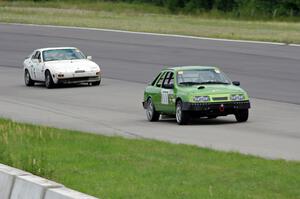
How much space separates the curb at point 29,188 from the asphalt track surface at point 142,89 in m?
6.30

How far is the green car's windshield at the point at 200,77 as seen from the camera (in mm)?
23766

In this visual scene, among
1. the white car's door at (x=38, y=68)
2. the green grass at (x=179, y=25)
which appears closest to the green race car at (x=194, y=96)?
the white car's door at (x=38, y=68)

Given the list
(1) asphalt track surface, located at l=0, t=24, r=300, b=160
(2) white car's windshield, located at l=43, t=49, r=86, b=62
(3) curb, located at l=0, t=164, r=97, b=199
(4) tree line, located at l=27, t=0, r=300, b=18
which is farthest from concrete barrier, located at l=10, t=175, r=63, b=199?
(4) tree line, located at l=27, t=0, r=300, b=18

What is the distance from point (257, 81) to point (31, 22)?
3503cm

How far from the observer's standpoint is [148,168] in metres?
13.7

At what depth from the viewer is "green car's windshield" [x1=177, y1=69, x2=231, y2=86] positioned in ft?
78.0

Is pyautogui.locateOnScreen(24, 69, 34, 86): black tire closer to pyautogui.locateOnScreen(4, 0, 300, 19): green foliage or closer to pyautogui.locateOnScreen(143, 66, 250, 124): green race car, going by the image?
pyautogui.locateOnScreen(143, 66, 250, 124): green race car

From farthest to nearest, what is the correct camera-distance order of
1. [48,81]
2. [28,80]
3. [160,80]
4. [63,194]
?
[28,80]
[48,81]
[160,80]
[63,194]

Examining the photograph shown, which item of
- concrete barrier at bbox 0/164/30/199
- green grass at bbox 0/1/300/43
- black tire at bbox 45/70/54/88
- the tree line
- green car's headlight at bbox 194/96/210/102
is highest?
concrete barrier at bbox 0/164/30/199

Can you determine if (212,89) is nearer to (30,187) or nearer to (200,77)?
(200,77)

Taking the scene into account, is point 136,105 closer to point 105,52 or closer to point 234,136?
point 234,136

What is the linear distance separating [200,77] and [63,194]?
1523cm

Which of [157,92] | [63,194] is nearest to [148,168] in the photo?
[63,194]

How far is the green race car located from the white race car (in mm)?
10627
